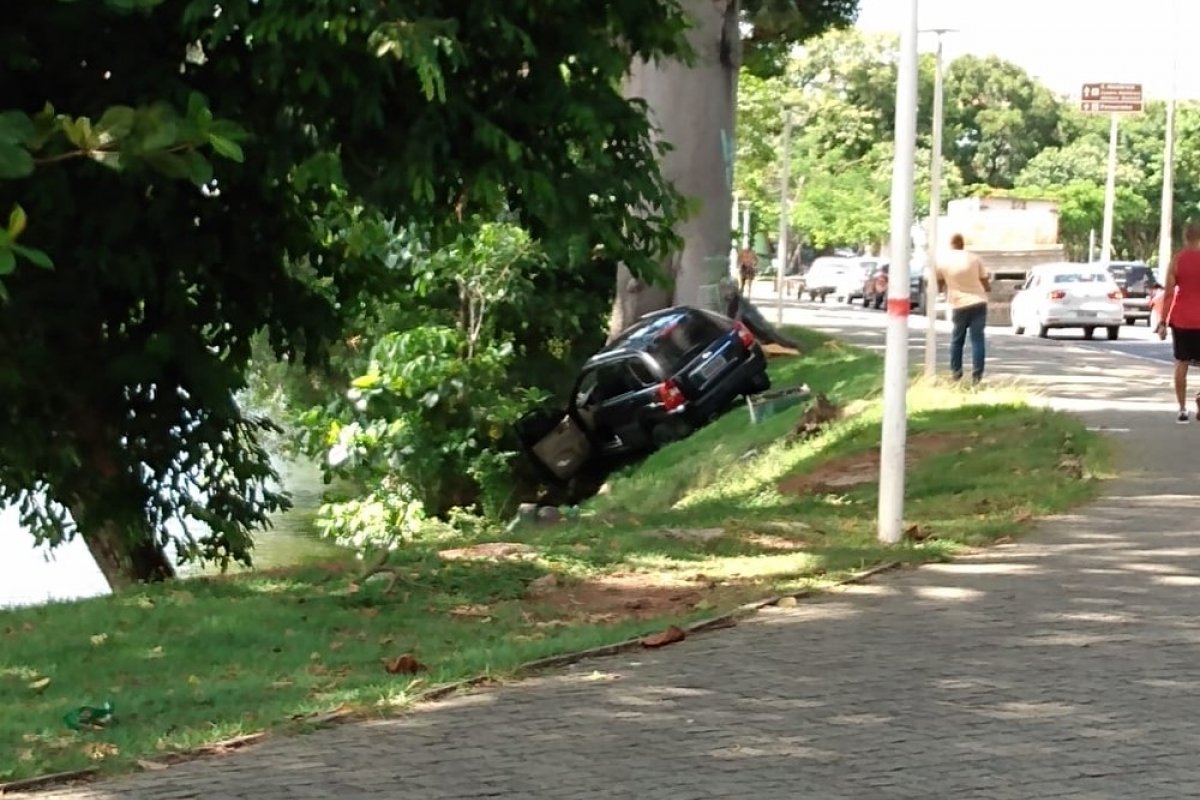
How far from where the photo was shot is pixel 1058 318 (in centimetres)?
3725

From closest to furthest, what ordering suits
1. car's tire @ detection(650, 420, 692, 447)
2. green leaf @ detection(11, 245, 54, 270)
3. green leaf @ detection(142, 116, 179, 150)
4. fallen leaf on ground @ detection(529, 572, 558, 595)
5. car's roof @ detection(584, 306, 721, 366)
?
green leaf @ detection(11, 245, 54, 270)
green leaf @ detection(142, 116, 179, 150)
fallen leaf on ground @ detection(529, 572, 558, 595)
car's tire @ detection(650, 420, 692, 447)
car's roof @ detection(584, 306, 721, 366)

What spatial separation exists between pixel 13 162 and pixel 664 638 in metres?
4.16

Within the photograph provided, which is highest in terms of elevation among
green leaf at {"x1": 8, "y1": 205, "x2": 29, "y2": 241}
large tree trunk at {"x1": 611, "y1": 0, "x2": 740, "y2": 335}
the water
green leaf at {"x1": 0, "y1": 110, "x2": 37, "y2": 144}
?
large tree trunk at {"x1": 611, "y1": 0, "x2": 740, "y2": 335}

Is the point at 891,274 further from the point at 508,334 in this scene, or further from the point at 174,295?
the point at 508,334

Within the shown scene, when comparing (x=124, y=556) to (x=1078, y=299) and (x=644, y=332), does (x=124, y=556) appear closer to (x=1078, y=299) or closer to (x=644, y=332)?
(x=644, y=332)

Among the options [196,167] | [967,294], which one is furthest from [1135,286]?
→ [196,167]

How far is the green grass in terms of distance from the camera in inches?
271

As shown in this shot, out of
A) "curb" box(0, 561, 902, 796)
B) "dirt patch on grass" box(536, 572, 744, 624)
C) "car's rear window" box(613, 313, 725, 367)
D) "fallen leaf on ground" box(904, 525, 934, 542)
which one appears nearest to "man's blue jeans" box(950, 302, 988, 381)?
→ "car's rear window" box(613, 313, 725, 367)

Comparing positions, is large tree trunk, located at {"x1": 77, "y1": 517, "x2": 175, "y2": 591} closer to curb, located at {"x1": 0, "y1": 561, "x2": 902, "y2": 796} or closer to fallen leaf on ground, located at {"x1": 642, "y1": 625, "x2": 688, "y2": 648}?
curb, located at {"x1": 0, "y1": 561, "x2": 902, "y2": 796}

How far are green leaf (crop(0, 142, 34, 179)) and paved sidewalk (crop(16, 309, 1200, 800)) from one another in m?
2.14

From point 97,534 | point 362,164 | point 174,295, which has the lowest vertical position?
point 97,534

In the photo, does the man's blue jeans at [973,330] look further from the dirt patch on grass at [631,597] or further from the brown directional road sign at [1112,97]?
the brown directional road sign at [1112,97]

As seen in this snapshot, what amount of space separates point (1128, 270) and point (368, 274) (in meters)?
36.8

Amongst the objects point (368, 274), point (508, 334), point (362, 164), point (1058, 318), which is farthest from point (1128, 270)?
point (362, 164)
